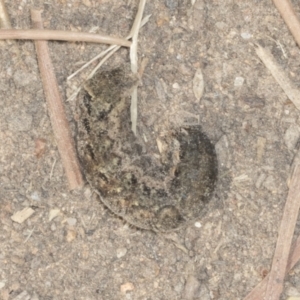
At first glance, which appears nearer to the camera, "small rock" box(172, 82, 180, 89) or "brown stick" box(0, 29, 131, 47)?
"brown stick" box(0, 29, 131, 47)

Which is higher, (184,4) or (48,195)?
(184,4)

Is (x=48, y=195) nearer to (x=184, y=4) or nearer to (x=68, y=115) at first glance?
(x=68, y=115)

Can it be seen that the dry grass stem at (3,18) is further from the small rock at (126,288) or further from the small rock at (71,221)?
the small rock at (126,288)

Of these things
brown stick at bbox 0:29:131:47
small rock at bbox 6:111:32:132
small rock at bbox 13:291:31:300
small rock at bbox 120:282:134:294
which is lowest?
small rock at bbox 13:291:31:300

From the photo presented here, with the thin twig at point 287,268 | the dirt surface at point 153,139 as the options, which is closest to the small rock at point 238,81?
the dirt surface at point 153,139

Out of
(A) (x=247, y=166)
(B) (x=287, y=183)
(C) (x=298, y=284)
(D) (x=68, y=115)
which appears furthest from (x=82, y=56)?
(C) (x=298, y=284)

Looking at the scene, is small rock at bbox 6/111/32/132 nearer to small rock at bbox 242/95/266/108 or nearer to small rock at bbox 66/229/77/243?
small rock at bbox 66/229/77/243

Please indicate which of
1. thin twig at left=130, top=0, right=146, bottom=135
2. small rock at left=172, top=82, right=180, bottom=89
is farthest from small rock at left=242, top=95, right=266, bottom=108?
thin twig at left=130, top=0, right=146, bottom=135
